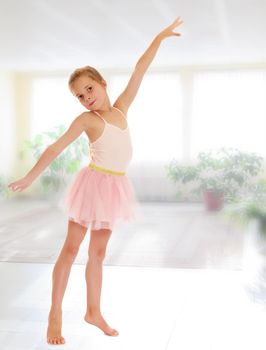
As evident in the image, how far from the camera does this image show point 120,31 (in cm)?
439

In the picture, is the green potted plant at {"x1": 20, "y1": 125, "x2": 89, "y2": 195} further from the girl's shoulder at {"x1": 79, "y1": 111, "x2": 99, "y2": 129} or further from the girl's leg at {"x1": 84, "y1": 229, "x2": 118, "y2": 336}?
the girl's shoulder at {"x1": 79, "y1": 111, "x2": 99, "y2": 129}

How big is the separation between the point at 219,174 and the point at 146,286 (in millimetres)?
2265

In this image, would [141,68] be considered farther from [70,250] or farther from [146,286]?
[146,286]

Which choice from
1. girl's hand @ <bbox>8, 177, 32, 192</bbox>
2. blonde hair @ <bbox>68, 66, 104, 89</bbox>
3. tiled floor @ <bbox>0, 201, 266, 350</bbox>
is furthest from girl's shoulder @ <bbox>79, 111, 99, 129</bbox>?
tiled floor @ <bbox>0, 201, 266, 350</bbox>

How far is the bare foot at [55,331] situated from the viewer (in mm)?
2400

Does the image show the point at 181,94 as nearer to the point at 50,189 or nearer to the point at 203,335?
the point at 50,189

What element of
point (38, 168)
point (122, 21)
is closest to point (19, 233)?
point (122, 21)

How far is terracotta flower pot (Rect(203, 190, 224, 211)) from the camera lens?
5305mm

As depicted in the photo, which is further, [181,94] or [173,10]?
[181,94]

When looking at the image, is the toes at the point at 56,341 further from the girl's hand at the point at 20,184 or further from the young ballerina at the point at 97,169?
the girl's hand at the point at 20,184

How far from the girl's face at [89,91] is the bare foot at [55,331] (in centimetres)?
78

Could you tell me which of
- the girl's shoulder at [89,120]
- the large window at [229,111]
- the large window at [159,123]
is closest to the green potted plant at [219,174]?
the large window at [229,111]

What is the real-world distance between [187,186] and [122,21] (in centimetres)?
208

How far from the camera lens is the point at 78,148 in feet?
17.4
